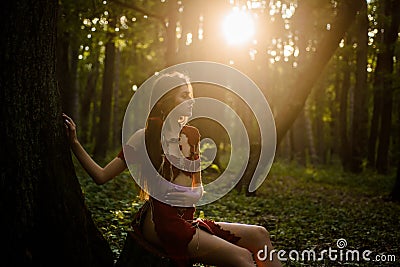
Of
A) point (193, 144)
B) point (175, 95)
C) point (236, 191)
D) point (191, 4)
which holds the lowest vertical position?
point (236, 191)

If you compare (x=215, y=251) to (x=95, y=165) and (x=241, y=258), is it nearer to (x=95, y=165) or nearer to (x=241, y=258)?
(x=241, y=258)

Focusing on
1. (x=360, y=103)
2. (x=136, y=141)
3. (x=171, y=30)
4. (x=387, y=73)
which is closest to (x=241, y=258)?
(x=136, y=141)

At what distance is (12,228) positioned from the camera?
3738 mm


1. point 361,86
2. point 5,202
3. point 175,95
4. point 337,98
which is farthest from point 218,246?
point 337,98

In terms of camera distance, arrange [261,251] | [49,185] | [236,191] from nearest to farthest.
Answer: [49,185] → [261,251] → [236,191]

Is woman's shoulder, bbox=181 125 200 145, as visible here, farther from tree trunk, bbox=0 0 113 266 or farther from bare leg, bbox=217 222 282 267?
tree trunk, bbox=0 0 113 266

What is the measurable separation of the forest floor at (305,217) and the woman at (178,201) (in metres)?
1.85

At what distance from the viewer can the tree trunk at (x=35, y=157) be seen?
12.4ft

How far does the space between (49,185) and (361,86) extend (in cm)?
1991

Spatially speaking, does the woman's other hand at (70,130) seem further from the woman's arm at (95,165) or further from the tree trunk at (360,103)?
the tree trunk at (360,103)

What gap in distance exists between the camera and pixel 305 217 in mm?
10156

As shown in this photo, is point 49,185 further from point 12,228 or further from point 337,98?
point 337,98

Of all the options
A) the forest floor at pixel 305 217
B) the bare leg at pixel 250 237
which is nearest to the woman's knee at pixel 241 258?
the bare leg at pixel 250 237

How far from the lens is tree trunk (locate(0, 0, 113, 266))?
12.4 ft
